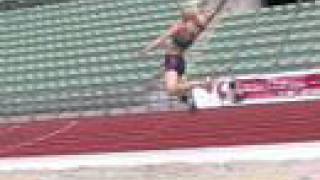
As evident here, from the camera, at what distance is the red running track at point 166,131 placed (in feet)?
37.7

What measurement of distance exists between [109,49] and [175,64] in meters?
7.21

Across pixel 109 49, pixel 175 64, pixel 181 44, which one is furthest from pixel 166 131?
pixel 175 64

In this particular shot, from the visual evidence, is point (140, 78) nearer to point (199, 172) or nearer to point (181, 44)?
point (199, 172)

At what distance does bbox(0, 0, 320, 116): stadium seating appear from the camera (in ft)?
41.2

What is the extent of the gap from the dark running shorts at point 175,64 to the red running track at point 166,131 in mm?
4634

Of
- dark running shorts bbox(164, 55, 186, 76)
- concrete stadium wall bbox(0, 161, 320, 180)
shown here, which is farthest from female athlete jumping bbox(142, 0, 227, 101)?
concrete stadium wall bbox(0, 161, 320, 180)

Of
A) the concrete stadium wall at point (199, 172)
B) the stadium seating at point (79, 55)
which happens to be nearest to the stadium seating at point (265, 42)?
the stadium seating at point (79, 55)

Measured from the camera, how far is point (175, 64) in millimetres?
7062

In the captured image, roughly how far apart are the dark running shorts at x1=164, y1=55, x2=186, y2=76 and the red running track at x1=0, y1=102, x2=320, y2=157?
463 centimetres

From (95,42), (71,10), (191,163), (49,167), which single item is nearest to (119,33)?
(95,42)

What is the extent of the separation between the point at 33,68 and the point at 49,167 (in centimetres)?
363

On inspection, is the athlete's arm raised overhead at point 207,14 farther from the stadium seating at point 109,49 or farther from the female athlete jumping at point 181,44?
the stadium seating at point 109,49

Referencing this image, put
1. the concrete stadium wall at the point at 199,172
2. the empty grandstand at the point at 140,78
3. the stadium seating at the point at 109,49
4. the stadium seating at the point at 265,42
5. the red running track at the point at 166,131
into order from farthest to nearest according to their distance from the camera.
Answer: the stadium seating at the point at 109,49 < the stadium seating at the point at 265,42 < the empty grandstand at the point at 140,78 < the red running track at the point at 166,131 < the concrete stadium wall at the point at 199,172

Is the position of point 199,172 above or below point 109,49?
below
